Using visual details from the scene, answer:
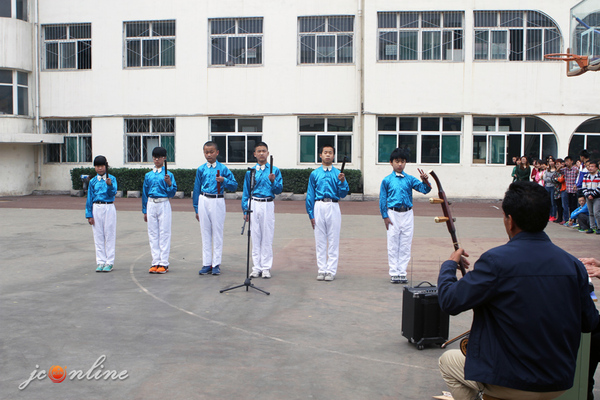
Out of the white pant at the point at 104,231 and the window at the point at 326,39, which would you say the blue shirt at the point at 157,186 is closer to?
the white pant at the point at 104,231

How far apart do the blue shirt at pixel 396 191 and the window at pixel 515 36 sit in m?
17.1

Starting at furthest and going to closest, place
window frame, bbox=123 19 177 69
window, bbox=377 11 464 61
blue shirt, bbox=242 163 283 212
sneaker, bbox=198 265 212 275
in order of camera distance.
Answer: window frame, bbox=123 19 177 69
window, bbox=377 11 464 61
blue shirt, bbox=242 163 283 212
sneaker, bbox=198 265 212 275

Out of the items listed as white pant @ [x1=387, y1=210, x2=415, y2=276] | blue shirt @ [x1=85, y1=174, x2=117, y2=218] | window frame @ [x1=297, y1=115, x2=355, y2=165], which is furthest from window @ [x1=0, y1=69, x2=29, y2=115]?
white pant @ [x1=387, y1=210, x2=415, y2=276]

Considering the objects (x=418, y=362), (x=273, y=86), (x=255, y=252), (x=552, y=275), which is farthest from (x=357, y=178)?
(x=552, y=275)

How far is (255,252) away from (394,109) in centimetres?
1651

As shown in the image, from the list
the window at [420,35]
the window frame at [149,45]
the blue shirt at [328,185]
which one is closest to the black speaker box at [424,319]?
the blue shirt at [328,185]

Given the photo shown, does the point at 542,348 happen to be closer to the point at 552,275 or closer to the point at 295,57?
the point at 552,275

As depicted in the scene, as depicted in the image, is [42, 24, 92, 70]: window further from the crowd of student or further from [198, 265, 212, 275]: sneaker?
[198, 265, 212, 275]: sneaker

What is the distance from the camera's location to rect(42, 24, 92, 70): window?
27.4 metres

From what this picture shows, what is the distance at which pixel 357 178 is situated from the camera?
2452 cm

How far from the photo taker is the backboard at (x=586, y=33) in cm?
953

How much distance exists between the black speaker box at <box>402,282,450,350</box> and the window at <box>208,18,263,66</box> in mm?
21510

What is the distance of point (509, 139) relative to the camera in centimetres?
2438

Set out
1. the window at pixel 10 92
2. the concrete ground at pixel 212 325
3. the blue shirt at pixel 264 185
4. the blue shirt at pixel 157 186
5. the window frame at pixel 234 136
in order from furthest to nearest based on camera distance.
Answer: the window at pixel 10 92 → the window frame at pixel 234 136 → the blue shirt at pixel 157 186 → the blue shirt at pixel 264 185 → the concrete ground at pixel 212 325
